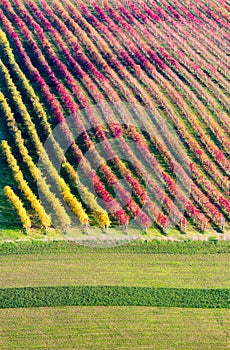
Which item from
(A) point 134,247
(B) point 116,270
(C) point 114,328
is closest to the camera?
(C) point 114,328

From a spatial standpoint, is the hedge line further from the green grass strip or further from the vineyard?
the green grass strip

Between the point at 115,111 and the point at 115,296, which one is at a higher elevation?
the point at 115,111

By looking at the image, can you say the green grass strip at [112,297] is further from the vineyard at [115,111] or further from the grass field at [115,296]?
the vineyard at [115,111]

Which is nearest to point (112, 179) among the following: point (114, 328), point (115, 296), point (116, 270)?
point (116, 270)

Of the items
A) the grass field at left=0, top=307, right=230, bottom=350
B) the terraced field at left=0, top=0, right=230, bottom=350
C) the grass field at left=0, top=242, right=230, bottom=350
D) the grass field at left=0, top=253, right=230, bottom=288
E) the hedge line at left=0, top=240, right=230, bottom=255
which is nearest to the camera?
the grass field at left=0, top=307, right=230, bottom=350

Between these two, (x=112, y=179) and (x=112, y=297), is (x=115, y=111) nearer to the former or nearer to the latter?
(x=112, y=179)

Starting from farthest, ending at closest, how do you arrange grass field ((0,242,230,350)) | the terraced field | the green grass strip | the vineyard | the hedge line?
the vineyard → the hedge line → the green grass strip → the terraced field → grass field ((0,242,230,350))

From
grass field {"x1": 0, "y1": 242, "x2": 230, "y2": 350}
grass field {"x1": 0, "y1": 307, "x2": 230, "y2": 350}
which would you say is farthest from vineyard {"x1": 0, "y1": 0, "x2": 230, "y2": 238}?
grass field {"x1": 0, "y1": 307, "x2": 230, "y2": 350}
